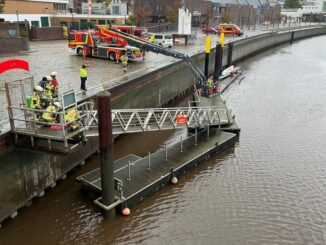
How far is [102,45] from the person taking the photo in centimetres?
2886

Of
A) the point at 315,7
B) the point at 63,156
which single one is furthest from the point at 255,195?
the point at 315,7

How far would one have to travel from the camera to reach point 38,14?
50406 mm

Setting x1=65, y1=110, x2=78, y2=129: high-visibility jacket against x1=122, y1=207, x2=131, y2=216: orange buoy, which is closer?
x1=65, y1=110, x2=78, y2=129: high-visibility jacket

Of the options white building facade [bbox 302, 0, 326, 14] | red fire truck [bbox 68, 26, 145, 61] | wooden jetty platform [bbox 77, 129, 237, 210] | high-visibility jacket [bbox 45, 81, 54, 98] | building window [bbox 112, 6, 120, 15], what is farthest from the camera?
white building facade [bbox 302, 0, 326, 14]

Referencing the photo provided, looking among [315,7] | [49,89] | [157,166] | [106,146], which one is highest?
[315,7]

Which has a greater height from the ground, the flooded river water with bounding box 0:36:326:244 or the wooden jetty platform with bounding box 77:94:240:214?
the wooden jetty platform with bounding box 77:94:240:214

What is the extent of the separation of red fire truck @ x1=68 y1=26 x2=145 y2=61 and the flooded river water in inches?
429

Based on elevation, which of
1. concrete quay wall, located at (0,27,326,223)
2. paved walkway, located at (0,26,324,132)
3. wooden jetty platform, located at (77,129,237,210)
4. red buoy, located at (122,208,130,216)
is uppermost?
paved walkway, located at (0,26,324,132)

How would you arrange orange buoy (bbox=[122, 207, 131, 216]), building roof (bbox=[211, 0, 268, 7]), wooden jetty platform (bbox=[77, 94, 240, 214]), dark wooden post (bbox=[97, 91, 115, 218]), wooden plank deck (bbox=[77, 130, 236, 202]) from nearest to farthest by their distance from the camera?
dark wooden post (bbox=[97, 91, 115, 218])
orange buoy (bbox=[122, 207, 131, 216])
wooden jetty platform (bbox=[77, 94, 240, 214])
wooden plank deck (bbox=[77, 130, 236, 202])
building roof (bbox=[211, 0, 268, 7])

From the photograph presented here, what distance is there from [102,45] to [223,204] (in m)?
20.1

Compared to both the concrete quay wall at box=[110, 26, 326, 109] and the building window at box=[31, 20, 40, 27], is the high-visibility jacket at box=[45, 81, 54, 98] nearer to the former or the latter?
the concrete quay wall at box=[110, 26, 326, 109]

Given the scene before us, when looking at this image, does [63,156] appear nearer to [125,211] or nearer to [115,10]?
[125,211]

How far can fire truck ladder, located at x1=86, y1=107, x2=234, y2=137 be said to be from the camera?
13.0m

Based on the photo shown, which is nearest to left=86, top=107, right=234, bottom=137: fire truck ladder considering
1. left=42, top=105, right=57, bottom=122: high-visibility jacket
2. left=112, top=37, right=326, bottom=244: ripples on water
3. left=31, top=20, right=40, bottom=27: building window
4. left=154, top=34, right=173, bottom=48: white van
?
left=42, top=105, right=57, bottom=122: high-visibility jacket
